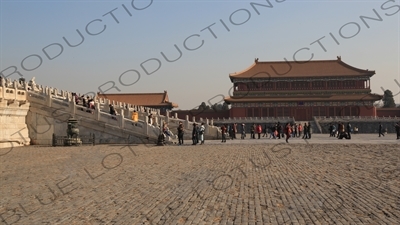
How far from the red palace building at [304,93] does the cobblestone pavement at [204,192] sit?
3404 centimetres

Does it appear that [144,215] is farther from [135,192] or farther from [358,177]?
[358,177]

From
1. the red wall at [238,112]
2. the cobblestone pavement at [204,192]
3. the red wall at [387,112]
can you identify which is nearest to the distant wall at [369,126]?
the red wall at [387,112]

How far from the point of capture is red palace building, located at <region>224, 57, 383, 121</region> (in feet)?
151

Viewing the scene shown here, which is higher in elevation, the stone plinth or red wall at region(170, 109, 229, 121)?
red wall at region(170, 109, 229, 121)

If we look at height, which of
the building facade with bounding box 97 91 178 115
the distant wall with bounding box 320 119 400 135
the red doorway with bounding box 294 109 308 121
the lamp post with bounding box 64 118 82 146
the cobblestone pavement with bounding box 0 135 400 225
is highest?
the building facade with bounding box 97 91 178 115

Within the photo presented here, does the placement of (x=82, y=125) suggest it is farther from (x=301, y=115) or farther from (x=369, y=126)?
(x=369, y=126)

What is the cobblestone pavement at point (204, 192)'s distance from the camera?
5961 millimetres

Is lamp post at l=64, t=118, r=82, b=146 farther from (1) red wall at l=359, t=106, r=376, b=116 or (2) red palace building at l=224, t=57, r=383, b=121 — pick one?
(1) red wall at l=359, t=106, r=376, b=116

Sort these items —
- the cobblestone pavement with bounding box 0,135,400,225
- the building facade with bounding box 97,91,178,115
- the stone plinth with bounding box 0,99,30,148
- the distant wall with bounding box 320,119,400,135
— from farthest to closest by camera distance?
the building facade with bounding box 97,91,178,115 < the distant wall with bounding box 320,119,400,135 < the stone plinth with bounding box 0,99,30,148 < the cobblestone pavement with bounding box 0,135,400,225

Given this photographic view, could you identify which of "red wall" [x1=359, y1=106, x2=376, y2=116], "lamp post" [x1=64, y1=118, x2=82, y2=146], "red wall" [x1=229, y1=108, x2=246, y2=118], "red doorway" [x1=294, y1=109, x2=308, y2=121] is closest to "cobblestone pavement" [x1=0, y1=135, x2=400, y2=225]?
"lamp post" [x1=64, y1=118, x2=82, y2=146]

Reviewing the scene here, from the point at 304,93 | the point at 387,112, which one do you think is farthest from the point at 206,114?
the point at 387,112

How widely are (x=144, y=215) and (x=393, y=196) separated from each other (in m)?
4.16

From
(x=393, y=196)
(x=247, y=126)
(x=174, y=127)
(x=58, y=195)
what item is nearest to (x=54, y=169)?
(x=58, y=195)

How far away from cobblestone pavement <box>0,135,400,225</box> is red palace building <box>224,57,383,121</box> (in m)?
34.0
